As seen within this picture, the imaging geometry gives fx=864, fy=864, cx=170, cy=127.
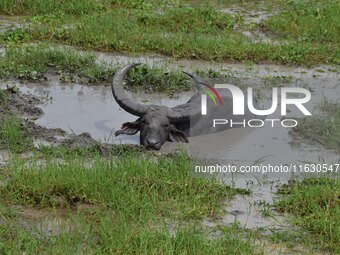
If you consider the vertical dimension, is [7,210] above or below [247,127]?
above

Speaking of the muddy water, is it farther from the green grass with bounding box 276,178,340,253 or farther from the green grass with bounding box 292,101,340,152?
the green grass with bounding box 276,178,340,253

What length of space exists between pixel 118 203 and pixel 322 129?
2316 millimetres

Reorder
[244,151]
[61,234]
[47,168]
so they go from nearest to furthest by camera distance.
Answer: [61,234]
[47,168]
[244,151]

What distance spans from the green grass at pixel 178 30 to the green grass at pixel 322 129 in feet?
6.22

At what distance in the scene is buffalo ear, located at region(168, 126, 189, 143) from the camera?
6.70 meters

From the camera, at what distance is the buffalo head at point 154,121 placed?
654 centimetres

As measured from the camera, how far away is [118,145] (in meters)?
6.30

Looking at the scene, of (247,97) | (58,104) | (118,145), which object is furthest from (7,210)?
(247,97)

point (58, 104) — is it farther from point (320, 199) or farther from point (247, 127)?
point (320, 199)

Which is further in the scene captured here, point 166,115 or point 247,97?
point 247,97

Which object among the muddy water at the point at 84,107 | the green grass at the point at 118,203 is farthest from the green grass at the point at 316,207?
the muddy water at the point at 84,107

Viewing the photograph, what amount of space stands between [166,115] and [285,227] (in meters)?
1.94

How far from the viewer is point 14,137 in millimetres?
6320

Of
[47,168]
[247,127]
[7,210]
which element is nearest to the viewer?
[7,210]
